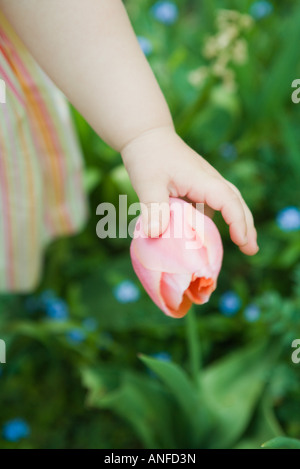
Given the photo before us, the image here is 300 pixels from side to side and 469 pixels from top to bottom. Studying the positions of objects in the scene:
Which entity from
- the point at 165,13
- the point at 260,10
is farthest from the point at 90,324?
the point at 260,10

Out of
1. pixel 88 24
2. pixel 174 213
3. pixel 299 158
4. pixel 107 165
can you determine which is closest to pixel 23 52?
Result: pixel 88 24

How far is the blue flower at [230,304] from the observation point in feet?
3.86

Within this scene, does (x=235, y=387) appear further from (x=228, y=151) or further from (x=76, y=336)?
(x=228, y=151)

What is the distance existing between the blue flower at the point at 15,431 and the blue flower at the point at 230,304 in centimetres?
47

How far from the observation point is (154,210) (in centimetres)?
59

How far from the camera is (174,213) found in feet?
1.96

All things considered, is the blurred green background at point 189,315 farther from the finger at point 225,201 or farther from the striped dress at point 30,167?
the finger at point 225,201

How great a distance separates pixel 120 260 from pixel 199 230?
767 mm

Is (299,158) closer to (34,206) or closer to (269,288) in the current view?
(269,288)

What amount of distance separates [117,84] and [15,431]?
0.71m

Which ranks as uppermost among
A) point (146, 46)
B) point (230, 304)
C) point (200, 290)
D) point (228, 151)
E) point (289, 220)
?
point (146, 46)

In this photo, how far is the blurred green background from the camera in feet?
3.21

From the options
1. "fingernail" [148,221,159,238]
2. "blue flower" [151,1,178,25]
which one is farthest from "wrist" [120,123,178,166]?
"blue flower" [151,1,178,25]

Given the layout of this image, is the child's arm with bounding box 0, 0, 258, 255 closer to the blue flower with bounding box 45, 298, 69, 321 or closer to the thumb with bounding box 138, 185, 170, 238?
the thumb with bounding box 138, 185, 170, 238
